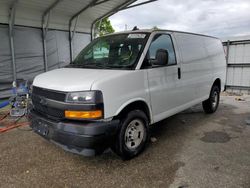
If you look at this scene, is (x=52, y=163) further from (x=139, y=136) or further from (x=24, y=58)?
(x=24, y=58)

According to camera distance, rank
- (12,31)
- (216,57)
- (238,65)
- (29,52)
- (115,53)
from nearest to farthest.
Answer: (115,53) → (216,57) → (12,31) → (29,52) → (238,65)

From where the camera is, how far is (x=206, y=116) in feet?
18.7

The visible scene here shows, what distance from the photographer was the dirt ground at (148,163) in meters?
2.71

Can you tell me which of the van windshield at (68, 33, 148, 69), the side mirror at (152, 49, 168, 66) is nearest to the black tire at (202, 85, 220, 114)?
the side mirror at (152, 49, 168, 66)

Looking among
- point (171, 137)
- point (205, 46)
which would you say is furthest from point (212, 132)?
point (205, 46)

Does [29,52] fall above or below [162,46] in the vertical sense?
above

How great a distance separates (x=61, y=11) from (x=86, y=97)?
7.54 m

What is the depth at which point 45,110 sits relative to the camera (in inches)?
119

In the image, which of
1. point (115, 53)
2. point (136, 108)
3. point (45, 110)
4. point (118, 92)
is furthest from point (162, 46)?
point (45, 110)

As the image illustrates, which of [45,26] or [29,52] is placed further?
[45,26]

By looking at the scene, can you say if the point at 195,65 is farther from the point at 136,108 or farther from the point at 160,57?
the point at 136,108

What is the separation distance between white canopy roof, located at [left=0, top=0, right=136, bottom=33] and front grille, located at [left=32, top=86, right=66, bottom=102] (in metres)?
5.44

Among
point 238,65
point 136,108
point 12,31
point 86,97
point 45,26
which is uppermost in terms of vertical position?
point 45,26

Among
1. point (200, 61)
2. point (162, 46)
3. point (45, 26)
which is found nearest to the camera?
point (162, 46)
